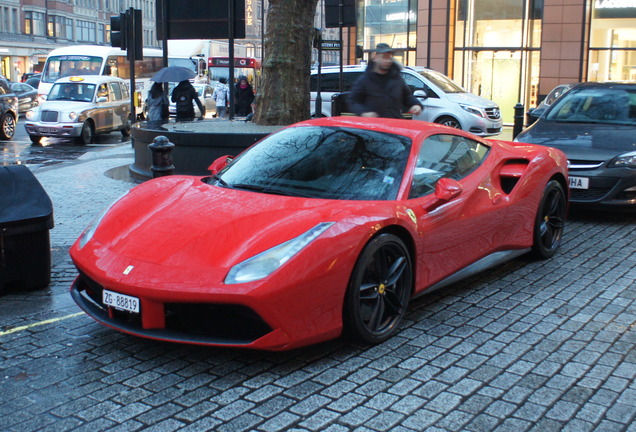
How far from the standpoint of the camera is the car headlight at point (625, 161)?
8.22 m

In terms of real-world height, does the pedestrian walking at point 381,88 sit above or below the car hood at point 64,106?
above

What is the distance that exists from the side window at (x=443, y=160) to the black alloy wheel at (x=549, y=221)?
0.86 metres

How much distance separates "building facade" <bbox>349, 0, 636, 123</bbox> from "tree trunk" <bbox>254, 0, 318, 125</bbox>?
16067 millimetres

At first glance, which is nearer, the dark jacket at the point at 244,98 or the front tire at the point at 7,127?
the front tire at the point at 7,127

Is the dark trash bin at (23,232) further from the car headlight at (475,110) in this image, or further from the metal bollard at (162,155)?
the car headlight at (475,110)

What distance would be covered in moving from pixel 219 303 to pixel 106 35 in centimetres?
8483

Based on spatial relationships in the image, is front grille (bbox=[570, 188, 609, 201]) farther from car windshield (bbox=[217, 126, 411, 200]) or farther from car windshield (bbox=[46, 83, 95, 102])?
car windshield (bbox=[46, 83, 95, 102])

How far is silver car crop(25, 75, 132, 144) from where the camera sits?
19562 mm

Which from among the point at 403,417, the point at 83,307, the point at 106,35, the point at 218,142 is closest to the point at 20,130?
the point at 218,142

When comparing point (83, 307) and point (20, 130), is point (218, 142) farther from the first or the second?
point (20, 130)

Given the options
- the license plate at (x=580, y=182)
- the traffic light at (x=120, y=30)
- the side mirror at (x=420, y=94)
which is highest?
the traffic light at (x=120, y=30)

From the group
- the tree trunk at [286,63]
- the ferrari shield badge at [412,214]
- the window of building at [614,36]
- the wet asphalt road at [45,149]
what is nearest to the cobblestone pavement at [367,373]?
the ferrari shield badge at [412,214]

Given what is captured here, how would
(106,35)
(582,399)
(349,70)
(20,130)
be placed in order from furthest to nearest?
(106,35) < (20,130) < (349,70) < (582,399)

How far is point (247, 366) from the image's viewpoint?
423 centimetres
